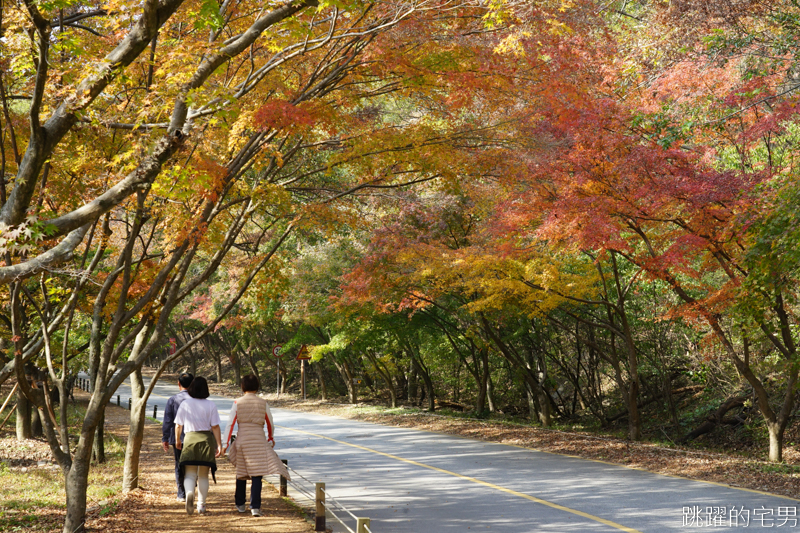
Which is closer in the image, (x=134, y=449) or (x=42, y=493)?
(x=134, y=449)

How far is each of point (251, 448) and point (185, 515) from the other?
3.76ft

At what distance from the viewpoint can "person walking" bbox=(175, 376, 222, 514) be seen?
782 cm

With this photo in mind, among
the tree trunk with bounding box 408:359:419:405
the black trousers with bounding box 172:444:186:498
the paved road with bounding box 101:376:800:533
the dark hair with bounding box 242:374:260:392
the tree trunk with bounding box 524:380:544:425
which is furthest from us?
the tree trunk with bounding box 408:359:419:405

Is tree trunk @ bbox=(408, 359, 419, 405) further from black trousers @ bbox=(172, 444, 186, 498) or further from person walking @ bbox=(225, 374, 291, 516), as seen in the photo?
person walking @ bbox=(225, 374, 291, 516)

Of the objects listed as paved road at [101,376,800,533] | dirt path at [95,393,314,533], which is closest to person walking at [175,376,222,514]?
dirt path at [95,393,314,533]

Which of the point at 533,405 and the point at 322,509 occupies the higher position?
the point at 322,509

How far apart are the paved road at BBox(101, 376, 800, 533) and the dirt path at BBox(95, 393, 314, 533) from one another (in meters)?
0.64

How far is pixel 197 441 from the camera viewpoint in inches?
309

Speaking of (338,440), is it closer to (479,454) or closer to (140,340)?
(479,454)

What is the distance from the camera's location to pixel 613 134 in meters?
12.4

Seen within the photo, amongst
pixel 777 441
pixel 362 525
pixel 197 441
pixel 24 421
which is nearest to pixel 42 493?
pixel 197 441

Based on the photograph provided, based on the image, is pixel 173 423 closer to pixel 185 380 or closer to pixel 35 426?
pixel 185 380

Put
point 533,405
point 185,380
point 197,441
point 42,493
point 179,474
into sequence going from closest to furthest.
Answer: point 197,441 → point 179,474 → point 185,380 → point 42,493 → point 533,405

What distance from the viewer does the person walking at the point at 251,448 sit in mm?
7859
